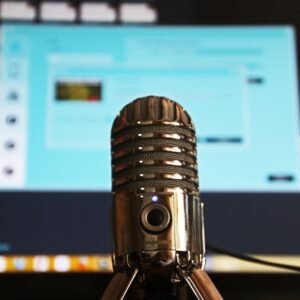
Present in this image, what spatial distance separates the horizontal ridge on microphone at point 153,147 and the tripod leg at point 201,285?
7cm

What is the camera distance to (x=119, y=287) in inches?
19.9

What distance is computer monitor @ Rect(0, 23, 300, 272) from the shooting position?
111 centimetres

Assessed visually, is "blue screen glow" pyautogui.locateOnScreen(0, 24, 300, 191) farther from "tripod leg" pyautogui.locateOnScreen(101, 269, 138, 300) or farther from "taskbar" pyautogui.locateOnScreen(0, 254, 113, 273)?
"tripod leg" pyautogui.locateOnScreen(101, 269, 138, 300)

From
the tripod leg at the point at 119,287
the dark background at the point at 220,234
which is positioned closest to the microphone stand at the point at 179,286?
the tripod leg at the point at 119,287

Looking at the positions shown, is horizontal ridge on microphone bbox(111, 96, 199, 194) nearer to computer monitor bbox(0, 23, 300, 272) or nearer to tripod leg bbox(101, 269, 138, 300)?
tripod leg bbox(101, 269, 138, 300)

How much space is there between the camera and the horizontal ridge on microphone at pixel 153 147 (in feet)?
1.71

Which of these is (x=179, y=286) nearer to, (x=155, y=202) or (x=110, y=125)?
(x=155, y=202)

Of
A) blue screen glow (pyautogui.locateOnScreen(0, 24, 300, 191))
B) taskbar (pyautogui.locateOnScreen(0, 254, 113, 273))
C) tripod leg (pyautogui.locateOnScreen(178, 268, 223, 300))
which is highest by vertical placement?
blue screen glow (pyautogui.locateOnScreen(0, 24, 300, 191))

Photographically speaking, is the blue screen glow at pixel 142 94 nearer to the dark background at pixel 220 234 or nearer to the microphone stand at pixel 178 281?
the dark background at pixel 220 234

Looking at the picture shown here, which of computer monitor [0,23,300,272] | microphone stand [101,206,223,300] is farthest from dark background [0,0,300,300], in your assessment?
microphone stand [101,206,223,300]

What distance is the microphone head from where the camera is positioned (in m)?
0.52

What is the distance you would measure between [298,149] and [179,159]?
0.65 meters

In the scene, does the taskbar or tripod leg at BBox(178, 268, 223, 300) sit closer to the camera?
tripod leg at BBox(178, 268, 223, 300)

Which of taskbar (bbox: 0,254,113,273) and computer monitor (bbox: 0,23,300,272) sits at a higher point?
computer monitor (bbox: 0,23,300,272)
